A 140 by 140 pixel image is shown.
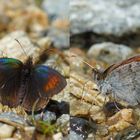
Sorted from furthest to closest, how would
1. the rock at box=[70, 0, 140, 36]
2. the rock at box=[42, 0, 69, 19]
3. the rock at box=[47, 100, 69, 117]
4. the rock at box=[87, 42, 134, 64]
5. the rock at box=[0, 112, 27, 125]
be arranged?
the rock at box=[42, 0, 69, 19] < the rock at box=[70, 0, 140, 36] < the rock at box=[87, 42, 134, 64] < the rock at box=[47, 100, 69, 117] < the rock at box=[0, 112, 27, 125]

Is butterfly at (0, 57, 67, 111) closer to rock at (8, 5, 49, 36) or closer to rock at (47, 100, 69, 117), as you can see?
rock at (47, 100, 69, 117)

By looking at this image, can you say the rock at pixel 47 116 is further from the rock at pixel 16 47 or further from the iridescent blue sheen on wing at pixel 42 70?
the rock at pixel 16 47

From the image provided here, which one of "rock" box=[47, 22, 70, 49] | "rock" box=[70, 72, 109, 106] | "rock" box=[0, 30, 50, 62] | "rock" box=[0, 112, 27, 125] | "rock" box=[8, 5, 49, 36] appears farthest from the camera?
"rock" box=[8, 5, 49, 36]

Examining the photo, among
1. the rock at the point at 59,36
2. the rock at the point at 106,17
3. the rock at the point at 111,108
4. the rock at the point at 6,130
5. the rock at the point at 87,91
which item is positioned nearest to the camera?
the rock at the point at 6,130

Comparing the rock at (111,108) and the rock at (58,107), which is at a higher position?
the rock at (58,107)

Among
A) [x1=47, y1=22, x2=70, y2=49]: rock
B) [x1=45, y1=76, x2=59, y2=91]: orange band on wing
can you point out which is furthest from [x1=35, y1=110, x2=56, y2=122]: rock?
[x1=47, y1=22, x2=70, y2=49]: rock

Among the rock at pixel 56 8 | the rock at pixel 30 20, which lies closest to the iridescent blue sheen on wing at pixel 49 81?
the rock at pixel 30 20

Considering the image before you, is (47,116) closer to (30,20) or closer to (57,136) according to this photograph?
(57,136)

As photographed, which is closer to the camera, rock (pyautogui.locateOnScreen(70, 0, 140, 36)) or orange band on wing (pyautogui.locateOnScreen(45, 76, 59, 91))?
orange band on wing (pyautogui.locateOnScreen(45, 76, 59, 91))
